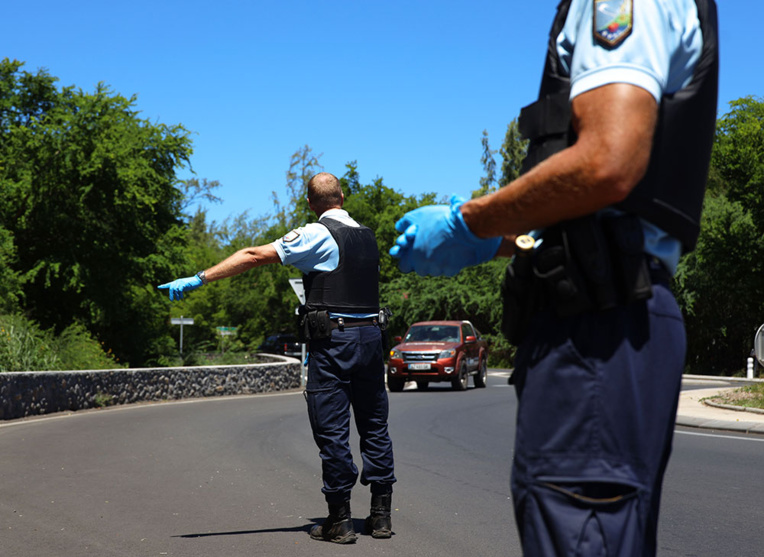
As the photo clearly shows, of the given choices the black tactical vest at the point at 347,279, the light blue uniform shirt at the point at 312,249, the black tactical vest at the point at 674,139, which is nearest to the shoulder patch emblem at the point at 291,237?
the light blue uniform shirt at the point at 312,249

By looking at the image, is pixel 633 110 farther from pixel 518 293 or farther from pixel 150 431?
pixel 150 431

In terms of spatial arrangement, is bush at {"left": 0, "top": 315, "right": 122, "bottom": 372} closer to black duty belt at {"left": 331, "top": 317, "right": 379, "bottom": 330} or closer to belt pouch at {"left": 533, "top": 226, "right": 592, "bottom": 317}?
black duty belt at {"left": 331, "top": 317, "right": 379, "bottom": 330}

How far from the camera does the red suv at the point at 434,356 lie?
73.0 ft

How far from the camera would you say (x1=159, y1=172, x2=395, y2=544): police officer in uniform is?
200 inches

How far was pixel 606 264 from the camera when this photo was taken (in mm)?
1958

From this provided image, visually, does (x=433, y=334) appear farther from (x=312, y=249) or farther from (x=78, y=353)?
(x=312, y=249)

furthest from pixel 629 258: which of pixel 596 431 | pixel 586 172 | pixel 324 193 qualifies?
pixel 324 193

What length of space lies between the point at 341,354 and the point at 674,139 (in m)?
3.29

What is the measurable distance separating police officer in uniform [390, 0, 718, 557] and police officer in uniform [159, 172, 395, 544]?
9.84 feet

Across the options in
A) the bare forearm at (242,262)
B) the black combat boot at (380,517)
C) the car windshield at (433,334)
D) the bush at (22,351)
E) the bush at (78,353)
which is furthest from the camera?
the car windshield at (433,334)

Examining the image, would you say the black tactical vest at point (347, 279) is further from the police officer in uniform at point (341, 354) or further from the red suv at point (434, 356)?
the red suv at point (434, 356)

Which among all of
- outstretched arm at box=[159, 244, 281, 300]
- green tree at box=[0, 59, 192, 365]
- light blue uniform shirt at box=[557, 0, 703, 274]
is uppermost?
green tree at box=[0, 59, 192, 365]

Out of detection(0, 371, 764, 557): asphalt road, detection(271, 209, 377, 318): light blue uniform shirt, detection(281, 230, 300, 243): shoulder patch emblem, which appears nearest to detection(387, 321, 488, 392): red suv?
detection(0, 371, 764, 557): asphalt road

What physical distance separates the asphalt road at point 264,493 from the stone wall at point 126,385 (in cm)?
106
